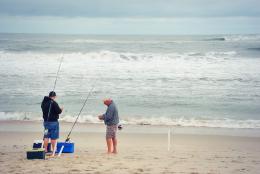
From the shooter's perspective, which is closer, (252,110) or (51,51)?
(252,110)

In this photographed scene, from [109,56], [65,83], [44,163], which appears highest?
[109,56]

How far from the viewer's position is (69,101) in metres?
18.3

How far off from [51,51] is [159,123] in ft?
84.0

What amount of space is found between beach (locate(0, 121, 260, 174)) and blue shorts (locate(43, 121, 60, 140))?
41 cm

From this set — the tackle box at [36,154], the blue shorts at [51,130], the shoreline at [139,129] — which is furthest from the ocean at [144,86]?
the tackle box at [36,154]

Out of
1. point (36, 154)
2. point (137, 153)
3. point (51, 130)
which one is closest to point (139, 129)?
point (137, 153)

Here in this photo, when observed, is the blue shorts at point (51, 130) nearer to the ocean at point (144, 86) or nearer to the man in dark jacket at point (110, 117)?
the man in dark jacket at point (110, 117)

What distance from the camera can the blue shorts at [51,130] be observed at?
8.97m

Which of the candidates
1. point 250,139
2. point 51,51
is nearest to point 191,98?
point 250,139

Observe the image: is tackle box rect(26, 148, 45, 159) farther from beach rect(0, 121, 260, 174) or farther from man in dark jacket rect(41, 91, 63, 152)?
man in dark jacket rect(41, 91, 63, 152)

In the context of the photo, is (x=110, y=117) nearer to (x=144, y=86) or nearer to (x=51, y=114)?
(x=51, y=114)

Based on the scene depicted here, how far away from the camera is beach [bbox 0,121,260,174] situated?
8.09m

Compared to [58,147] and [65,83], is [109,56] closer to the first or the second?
[65,83]

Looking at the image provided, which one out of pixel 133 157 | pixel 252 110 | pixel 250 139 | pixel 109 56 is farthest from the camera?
pixel 109 56
